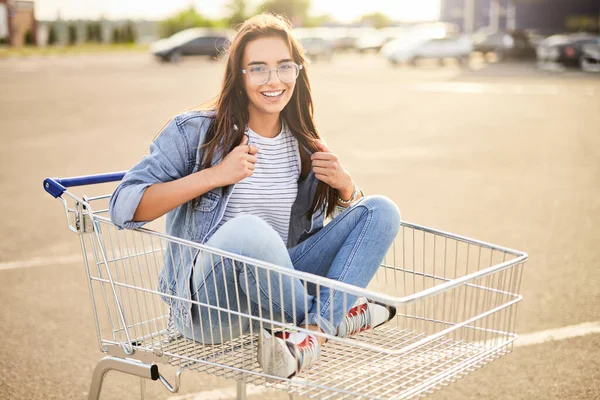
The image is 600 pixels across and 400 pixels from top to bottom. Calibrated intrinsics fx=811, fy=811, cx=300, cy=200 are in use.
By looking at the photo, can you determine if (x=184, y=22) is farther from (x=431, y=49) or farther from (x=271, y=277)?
(x=271, y=277)

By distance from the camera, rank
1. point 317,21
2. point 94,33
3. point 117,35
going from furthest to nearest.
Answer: point 317,21 → point 94,33 → point 117,35

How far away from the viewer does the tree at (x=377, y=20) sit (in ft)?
308

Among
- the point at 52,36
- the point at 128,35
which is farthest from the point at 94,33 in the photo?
the point at 52,36

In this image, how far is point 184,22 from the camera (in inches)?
2867

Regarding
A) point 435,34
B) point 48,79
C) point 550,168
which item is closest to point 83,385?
point 550,168

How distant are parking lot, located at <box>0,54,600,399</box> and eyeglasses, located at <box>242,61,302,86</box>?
158 centimetres

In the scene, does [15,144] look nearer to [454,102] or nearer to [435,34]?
[454,102]

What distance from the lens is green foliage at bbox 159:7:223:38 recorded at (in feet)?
232

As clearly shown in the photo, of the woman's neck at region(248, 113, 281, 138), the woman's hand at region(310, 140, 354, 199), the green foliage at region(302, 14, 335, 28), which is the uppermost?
the woman's neck at region(248, 113, 281, 138)

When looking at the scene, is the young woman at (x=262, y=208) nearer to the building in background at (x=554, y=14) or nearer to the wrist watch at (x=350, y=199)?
the wrist watch at (x=350, y=199)

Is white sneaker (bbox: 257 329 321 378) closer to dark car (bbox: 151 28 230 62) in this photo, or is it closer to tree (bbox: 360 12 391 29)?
dark car (bbox: 151 28 230 62)

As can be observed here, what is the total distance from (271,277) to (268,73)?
2.77 ft

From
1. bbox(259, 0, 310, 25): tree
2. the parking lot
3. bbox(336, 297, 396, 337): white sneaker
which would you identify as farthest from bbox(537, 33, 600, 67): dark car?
bbox(259, 0, 310, 25): tree

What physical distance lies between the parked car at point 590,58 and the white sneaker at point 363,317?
1082 inches
